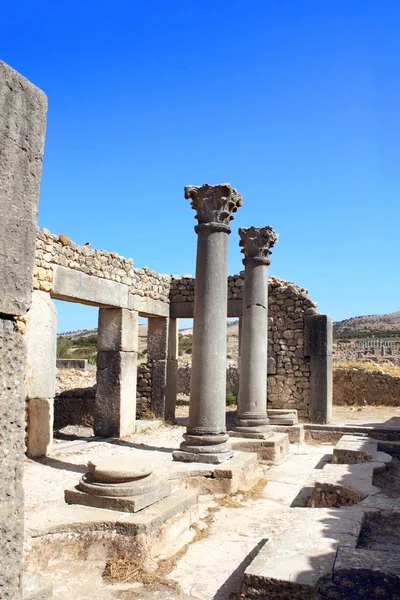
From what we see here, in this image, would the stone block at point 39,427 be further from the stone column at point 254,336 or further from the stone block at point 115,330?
the stone column at point 254,336

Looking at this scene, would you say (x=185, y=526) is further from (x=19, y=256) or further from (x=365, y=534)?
(x=19, y=256)

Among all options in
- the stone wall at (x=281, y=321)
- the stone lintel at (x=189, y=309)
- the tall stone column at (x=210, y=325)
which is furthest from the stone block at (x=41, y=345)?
the stone lintel at (x=189, y=309)

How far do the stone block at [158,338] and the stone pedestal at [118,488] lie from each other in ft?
26.7

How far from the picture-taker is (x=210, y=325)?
28.0 ft

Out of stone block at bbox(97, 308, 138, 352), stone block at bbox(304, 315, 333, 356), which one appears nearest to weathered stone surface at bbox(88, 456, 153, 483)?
stone block at bbox(97, 308, 138, 352)

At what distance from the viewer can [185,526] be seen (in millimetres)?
5676

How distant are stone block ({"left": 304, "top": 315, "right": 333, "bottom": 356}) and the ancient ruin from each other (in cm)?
5

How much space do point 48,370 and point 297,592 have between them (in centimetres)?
650

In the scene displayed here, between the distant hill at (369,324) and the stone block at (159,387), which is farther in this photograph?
the distant hill at (369,324)

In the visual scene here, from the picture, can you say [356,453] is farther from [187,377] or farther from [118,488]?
[187,377]

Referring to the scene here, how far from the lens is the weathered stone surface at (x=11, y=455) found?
2359 millimetres

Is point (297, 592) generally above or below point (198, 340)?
below

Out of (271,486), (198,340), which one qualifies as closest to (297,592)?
(271,486)

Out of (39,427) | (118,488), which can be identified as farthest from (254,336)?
(118,488)
